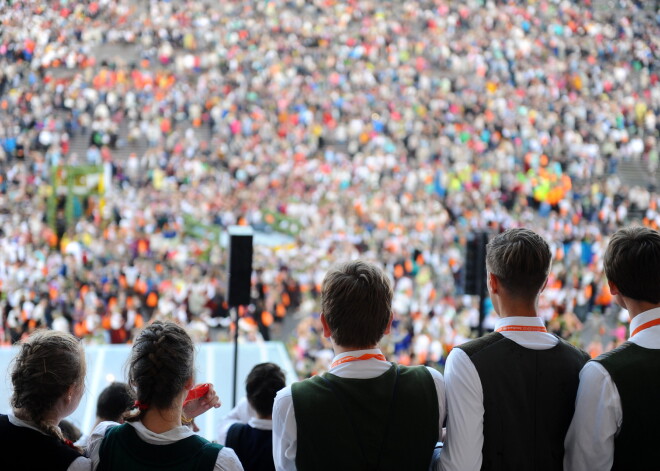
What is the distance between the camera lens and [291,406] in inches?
63.2

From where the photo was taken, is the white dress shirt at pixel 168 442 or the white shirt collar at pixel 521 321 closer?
the white dress shirt at pixel 168 442

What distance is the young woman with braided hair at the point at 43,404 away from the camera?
5.24 feet

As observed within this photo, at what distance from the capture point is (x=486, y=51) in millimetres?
20578

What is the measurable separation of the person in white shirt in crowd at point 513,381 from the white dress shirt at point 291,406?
0.12 ft

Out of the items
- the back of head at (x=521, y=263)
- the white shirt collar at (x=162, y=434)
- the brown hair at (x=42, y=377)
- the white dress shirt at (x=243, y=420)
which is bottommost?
the white dress shirt at (x=243, y=420)

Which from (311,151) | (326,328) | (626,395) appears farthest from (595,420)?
(311,151)

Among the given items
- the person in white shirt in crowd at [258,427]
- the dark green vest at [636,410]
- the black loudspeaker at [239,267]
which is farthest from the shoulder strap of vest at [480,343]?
the black loudspeaker at [239,267]

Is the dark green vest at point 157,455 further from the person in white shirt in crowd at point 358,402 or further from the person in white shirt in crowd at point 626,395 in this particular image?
the person in white shirt in crowd at point 626,395

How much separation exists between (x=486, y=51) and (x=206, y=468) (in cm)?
2036

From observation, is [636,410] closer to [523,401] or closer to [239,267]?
[523,401]

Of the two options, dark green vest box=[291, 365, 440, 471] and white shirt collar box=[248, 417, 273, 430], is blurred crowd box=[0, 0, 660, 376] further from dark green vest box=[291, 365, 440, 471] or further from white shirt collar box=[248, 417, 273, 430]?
dark green vest box=[291, 365, 440, 471]

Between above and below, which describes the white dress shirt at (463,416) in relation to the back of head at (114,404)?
above

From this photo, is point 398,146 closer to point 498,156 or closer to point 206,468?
point 498,156

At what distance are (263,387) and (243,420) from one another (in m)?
0.31
